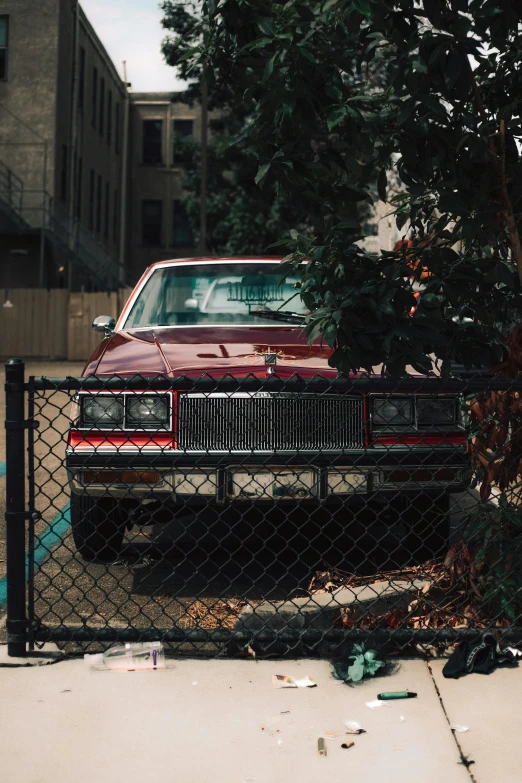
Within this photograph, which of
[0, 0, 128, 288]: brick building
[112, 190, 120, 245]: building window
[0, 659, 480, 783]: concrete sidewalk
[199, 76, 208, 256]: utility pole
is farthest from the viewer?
[112, 190, 120, 245]: building window

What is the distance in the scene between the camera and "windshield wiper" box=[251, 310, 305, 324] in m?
6.13

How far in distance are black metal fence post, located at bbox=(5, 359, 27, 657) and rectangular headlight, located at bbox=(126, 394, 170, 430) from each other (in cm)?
92

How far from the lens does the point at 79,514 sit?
16.5 ft

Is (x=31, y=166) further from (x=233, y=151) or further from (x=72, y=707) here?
(x=72, y=707)

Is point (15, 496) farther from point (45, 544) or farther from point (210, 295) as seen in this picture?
point (210, 295)

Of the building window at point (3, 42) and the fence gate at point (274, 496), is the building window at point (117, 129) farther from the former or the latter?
the fence gate at point (274, 496)

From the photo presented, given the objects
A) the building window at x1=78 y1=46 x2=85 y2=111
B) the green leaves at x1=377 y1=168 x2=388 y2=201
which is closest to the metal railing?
the building window at x1=78 y1=46 x2=85 y2=111

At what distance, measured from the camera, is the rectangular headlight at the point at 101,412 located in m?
4.83

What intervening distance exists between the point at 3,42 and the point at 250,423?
88.9 ft

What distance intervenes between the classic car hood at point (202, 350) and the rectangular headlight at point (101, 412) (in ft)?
0.59

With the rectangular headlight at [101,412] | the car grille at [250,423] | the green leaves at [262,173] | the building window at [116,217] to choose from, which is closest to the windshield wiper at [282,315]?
the car grille at [250,423]

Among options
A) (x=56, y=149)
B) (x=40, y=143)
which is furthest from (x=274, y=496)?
(x=56, y=149)

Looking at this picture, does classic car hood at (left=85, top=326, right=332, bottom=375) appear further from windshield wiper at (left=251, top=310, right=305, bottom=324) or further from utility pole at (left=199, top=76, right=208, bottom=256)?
utility pole at (left=199, top=76, right=208, bottom=256)

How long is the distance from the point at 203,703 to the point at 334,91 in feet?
7.51
